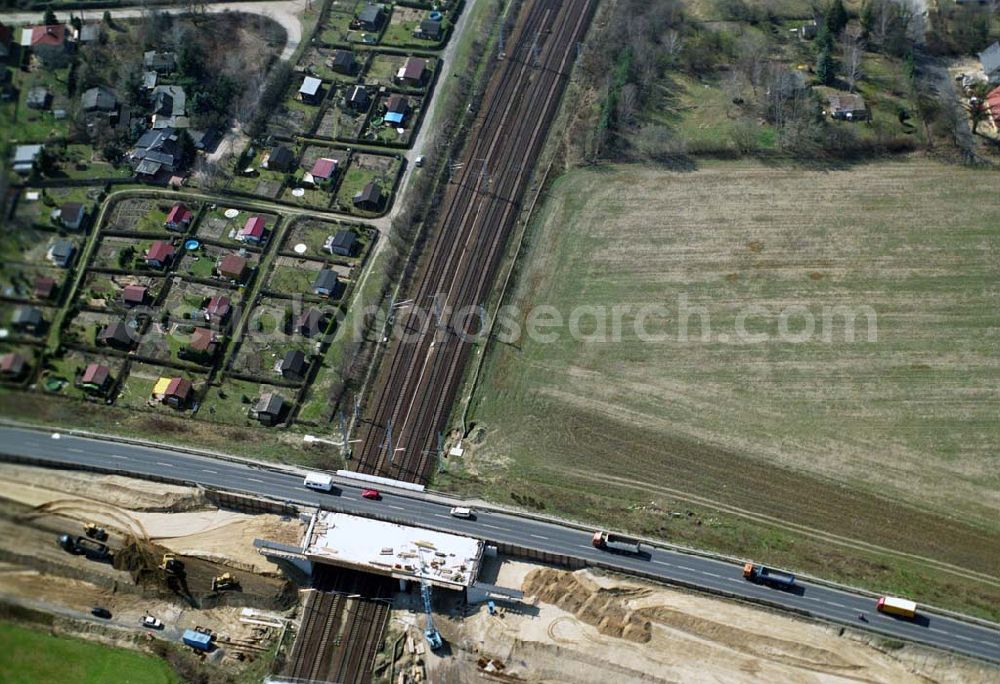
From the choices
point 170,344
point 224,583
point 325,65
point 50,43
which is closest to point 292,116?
point 325,65

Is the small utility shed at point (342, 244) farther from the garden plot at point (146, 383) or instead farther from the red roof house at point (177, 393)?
the red roof house at point (177, 393)

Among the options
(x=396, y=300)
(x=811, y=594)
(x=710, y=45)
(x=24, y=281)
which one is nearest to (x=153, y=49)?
(x=24, y=281)

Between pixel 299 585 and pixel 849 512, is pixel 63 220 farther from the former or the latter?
pixel 849 512

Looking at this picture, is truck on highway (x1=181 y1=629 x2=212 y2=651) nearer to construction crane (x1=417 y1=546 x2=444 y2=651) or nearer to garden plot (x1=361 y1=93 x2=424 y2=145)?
construction crane (x1=417 y1=546 x2=444 y2=651)

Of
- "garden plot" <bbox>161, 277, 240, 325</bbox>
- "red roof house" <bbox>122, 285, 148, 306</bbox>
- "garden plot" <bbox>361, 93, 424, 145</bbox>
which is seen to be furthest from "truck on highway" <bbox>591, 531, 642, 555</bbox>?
"garden plot" <bbox>361, 93, 424, 145</bbox>

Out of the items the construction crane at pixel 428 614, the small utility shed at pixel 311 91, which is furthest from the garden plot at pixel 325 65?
the construction crane at pixel 428 614
